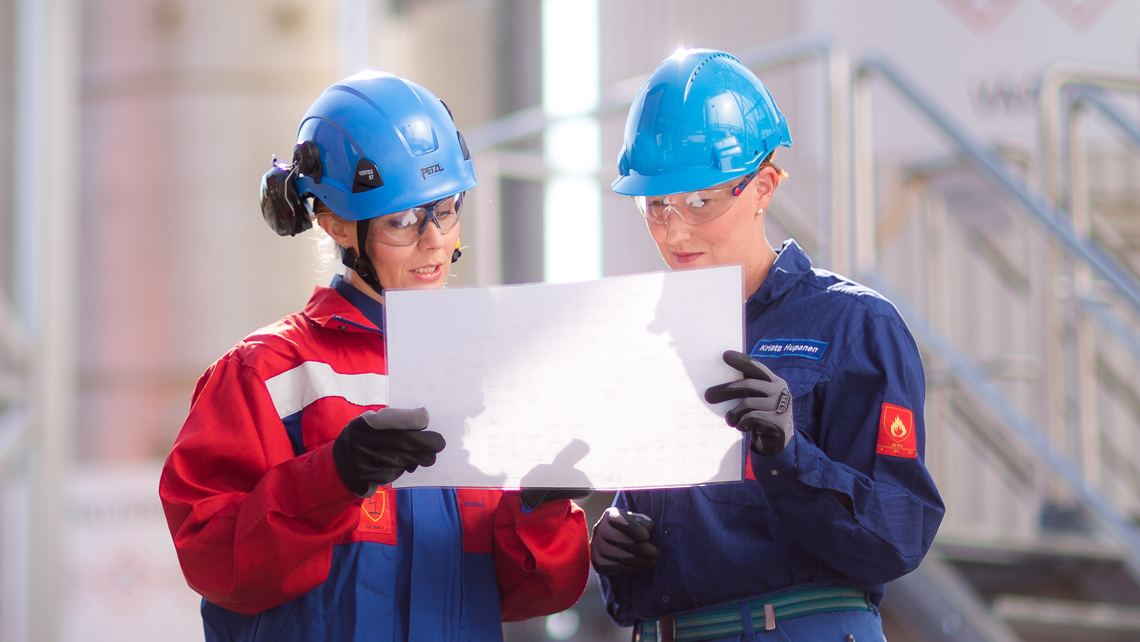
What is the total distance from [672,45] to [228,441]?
452 centimetres

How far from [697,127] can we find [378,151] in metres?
0.50

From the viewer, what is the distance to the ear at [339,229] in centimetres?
159

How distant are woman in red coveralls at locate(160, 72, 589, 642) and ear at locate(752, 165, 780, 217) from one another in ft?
1.53

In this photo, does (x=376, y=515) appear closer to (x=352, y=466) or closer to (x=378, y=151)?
(x=352, y=466)

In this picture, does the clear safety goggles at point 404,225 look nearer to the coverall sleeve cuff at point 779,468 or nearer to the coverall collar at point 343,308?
the coverall collar at point 343,308

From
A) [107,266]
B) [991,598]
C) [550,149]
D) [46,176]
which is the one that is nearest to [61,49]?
[46,176]

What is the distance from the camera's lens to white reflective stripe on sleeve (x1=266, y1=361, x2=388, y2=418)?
143 centimetres

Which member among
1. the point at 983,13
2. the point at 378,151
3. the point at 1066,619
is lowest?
the point at 1066,619

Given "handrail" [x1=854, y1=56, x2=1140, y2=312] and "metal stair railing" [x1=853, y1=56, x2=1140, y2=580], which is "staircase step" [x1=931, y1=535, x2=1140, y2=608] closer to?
"metal stair railing" [x1=853, y1=56, x2=1140, y2=580]

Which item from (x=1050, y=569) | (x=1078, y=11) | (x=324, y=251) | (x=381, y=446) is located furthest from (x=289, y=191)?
(x=1078, y=11)

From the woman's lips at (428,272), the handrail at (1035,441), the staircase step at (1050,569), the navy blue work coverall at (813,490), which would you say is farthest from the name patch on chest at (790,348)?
the staircase step at (1050,569)

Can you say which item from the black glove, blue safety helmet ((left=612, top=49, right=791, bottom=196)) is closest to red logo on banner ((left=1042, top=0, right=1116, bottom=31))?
blue safety helmet ((left=612, top=49, right=791, bottom=196))

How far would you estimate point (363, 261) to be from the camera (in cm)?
155

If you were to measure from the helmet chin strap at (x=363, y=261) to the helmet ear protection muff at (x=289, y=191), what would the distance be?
107 millimetres
